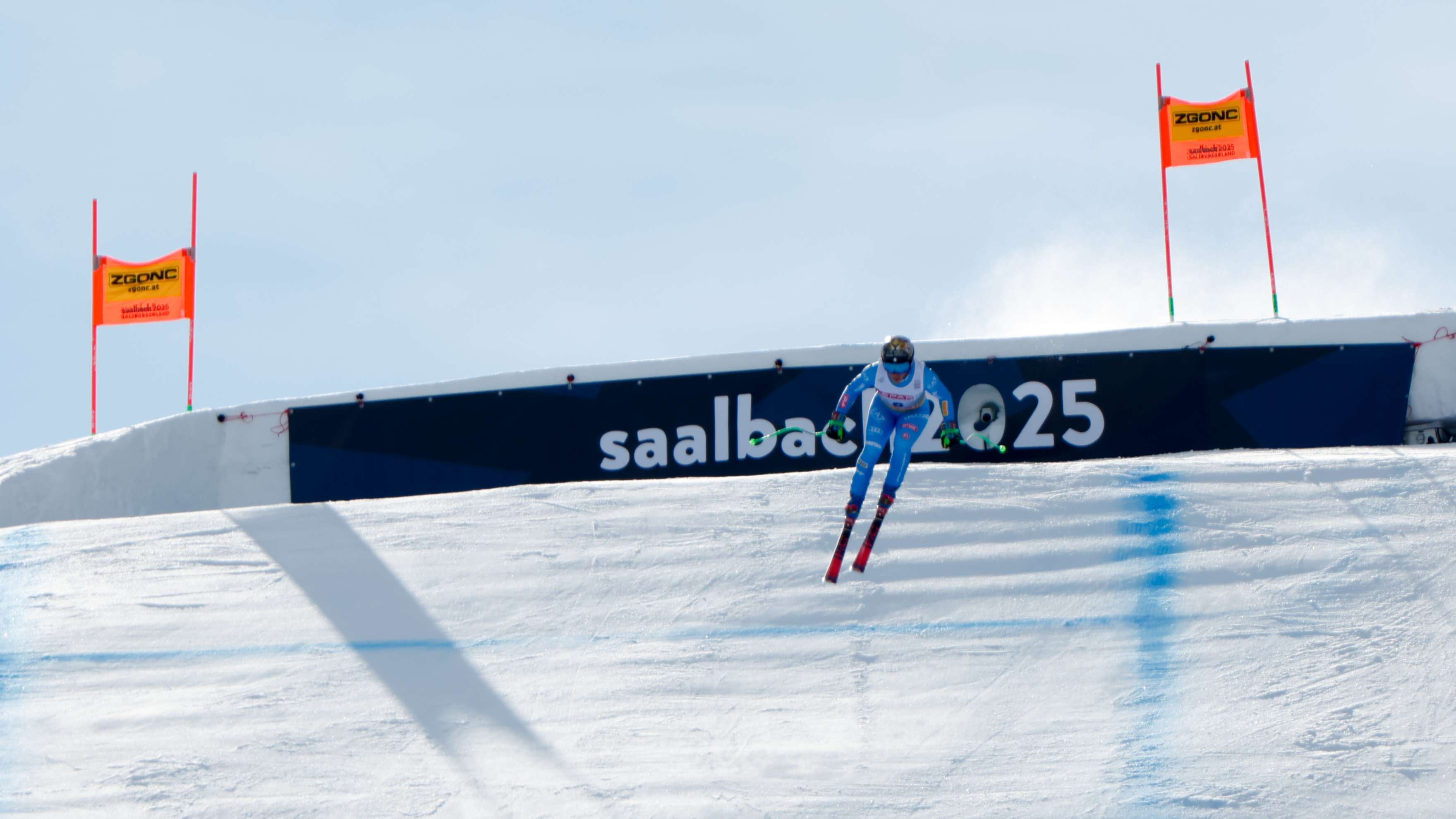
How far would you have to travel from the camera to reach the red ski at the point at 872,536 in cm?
730

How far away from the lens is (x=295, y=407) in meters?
11.1

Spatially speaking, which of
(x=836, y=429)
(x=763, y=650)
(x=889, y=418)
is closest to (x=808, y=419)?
(x=889, y=418)

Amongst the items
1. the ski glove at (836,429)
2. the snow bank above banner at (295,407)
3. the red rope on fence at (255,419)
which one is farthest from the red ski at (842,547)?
the red rope on fence at (255,419)

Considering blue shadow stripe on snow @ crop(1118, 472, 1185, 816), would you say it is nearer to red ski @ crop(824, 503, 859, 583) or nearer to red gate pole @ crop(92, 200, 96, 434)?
red ski @ crop(824, 503, 859, 583)

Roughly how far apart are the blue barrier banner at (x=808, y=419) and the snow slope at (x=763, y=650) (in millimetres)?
1010

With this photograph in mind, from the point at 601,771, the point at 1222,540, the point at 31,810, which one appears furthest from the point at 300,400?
the point at 1222,540

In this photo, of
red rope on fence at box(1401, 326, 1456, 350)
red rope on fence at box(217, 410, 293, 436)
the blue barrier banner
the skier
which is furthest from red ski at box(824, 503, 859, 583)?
red rope on fence at box(217, 410, 293, 436)

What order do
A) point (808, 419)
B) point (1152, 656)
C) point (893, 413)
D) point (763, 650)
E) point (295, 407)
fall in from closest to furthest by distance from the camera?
point (1152, 656)
point (763, 650)
point (893, 413)
point (808, 419)
point (295, 407)

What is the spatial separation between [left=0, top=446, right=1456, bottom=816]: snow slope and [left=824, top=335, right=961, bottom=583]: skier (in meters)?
0.27

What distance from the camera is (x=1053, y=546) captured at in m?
7.45

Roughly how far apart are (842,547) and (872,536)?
21 centimetres

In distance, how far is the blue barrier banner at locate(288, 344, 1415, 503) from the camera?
966cm

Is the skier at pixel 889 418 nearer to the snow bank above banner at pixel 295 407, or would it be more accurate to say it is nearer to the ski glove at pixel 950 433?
the ski glove at pixel 950 433

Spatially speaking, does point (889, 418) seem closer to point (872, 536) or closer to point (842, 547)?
point (872, 536)
